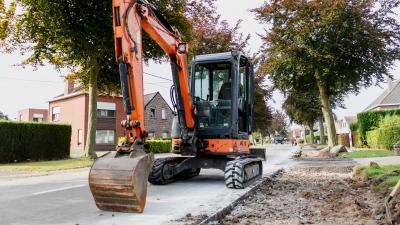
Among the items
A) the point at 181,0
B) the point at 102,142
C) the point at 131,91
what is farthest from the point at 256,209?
the point at 102,142

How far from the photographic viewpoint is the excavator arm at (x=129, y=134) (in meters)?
5.24

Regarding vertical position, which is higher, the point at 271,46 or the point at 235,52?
the point at 271,46

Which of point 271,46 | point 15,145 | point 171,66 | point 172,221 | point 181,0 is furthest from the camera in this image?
point 271,46

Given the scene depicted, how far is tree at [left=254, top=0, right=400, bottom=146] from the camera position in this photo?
2073cm

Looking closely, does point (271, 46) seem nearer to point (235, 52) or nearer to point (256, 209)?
point (235, 52)

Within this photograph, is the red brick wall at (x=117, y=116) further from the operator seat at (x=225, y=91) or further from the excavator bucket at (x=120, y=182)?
the excavator bucket at (x=120, y=182)

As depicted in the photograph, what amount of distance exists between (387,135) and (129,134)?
2158 centimetres

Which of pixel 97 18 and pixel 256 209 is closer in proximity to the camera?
pixel 256 209

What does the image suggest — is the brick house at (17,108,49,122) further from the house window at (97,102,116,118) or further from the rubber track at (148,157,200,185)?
the rubber track at (148,157,200,185)

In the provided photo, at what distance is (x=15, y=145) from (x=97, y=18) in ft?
29.1

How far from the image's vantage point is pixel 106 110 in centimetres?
4134

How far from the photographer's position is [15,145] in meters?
20.1

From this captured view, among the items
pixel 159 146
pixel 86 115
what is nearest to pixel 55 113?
pixel 86 115

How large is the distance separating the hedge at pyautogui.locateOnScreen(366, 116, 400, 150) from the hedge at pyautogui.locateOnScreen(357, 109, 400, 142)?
305 cm
